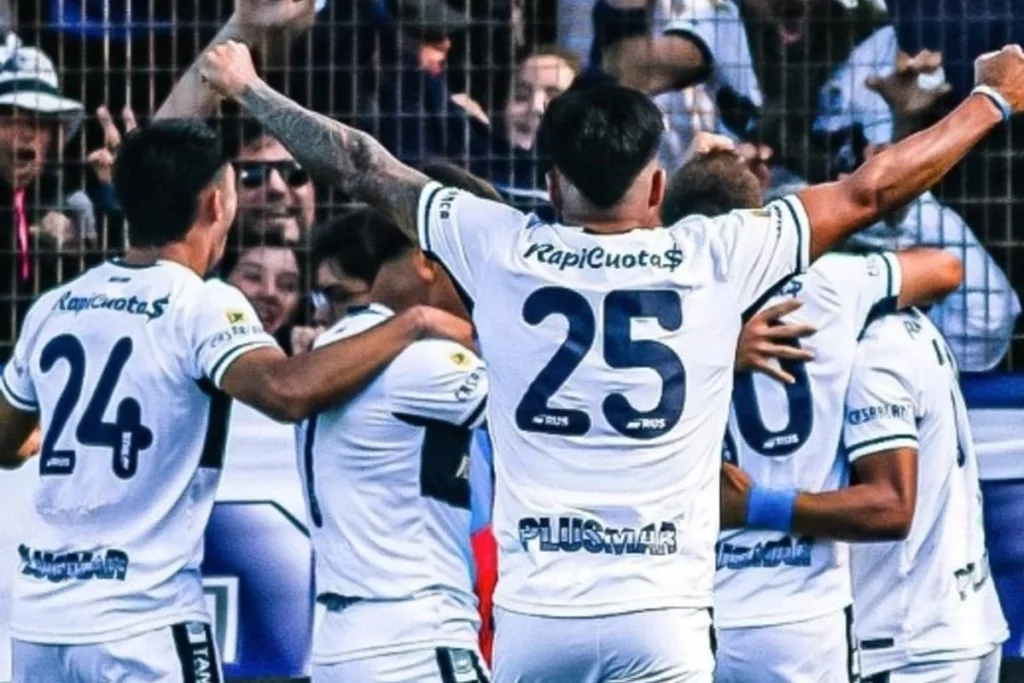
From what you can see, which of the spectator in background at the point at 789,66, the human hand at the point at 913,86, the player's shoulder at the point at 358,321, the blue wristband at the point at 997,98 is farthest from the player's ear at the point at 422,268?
Answer: the human hand at the point at 913,86

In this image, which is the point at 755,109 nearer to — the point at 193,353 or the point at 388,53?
the point at 388,53

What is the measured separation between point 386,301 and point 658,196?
4.30 ft

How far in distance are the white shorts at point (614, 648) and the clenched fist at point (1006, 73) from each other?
131 centimetres

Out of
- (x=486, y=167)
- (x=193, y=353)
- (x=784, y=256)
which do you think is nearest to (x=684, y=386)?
(x=784, y=256)

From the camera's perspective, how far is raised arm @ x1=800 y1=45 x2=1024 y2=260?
5270mm

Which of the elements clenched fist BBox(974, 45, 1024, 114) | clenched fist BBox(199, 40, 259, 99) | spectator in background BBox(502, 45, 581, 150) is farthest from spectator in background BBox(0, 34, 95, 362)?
clenched fist BBox(974, 45, 1024, 114)

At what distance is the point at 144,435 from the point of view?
6066 mm

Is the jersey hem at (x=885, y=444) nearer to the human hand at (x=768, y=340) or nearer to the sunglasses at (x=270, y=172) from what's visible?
the human hand at (x=768, y=340)

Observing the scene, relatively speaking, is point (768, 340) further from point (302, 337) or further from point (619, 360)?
point (302, 337)

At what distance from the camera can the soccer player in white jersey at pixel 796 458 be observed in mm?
6270

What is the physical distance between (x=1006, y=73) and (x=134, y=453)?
2285 mm

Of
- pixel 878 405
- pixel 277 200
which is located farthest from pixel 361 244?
pixel 277 200

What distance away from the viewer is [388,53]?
8.83m

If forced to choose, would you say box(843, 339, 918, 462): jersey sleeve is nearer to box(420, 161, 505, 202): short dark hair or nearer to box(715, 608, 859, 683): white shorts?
box(715, 608, 859, 683): white shorts
